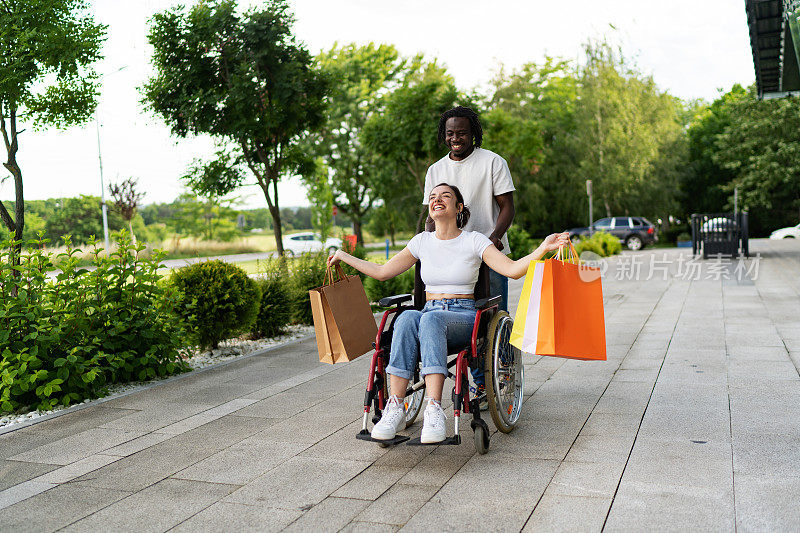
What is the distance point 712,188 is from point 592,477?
46731 mm

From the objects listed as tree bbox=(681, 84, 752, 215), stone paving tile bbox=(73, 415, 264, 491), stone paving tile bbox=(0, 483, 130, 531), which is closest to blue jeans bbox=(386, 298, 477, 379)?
stone paving tile bbox=(73, 415, 264, 491)

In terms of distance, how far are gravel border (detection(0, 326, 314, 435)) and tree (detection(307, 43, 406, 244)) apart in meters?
28.0

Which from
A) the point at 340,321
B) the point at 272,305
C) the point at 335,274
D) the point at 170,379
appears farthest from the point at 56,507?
the point at 272,305

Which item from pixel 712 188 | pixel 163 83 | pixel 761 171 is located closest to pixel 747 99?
pixel 761 171

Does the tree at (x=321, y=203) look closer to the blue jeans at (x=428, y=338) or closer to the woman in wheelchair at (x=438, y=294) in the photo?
the woman in wheelchair at (x=438, y=294)

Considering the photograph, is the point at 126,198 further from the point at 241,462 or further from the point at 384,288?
the point at 241,462

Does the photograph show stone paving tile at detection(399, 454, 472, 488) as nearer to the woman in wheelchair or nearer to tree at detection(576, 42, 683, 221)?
the woman in wheelchair

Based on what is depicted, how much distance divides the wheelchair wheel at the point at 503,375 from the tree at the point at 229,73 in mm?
6448

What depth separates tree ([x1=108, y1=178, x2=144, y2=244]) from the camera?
121 ft

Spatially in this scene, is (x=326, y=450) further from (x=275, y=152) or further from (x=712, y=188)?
(x=712, y=188)

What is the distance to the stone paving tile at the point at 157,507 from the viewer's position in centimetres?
298

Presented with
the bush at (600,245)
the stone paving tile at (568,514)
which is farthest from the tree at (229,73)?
the bush at (600,245)

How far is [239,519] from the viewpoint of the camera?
3.01 meters

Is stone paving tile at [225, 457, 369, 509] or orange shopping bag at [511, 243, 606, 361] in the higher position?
orange shopping bag at [511, 243, 606, 361]
